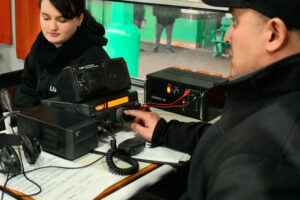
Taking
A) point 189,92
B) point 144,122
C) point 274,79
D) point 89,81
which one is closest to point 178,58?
point 189,92

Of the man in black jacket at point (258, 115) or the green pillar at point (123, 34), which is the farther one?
the green pillar at point (123, 34)

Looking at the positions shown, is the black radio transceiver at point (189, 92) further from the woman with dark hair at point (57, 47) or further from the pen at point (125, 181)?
the pen at point (125, 181)

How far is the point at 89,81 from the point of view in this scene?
4.60 ft

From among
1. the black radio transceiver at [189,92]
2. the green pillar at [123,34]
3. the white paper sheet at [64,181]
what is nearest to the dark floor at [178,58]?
the green pillar at [123,34]

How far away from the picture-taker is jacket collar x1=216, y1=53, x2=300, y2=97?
828 mm

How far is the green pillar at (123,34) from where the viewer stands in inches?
101

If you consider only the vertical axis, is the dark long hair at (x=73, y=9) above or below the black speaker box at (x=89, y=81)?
above

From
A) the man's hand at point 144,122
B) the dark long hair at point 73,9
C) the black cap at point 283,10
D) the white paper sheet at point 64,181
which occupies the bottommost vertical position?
the white paper sheet at point 64,181

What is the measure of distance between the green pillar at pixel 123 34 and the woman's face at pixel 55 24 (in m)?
0.76

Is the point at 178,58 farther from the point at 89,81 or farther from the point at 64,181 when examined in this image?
the point at 64,181

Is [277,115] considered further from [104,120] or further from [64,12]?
[64,12]

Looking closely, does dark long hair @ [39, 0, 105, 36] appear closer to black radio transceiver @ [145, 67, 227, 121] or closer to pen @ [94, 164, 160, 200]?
black radio transceiver @ [145, 67, 227, 121]

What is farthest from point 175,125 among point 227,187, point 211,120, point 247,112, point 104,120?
point 227,187

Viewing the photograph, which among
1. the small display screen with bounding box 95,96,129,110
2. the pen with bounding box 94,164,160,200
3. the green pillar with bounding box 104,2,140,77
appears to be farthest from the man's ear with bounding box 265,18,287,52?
the green pillar with bounding box 104,2,140,77
